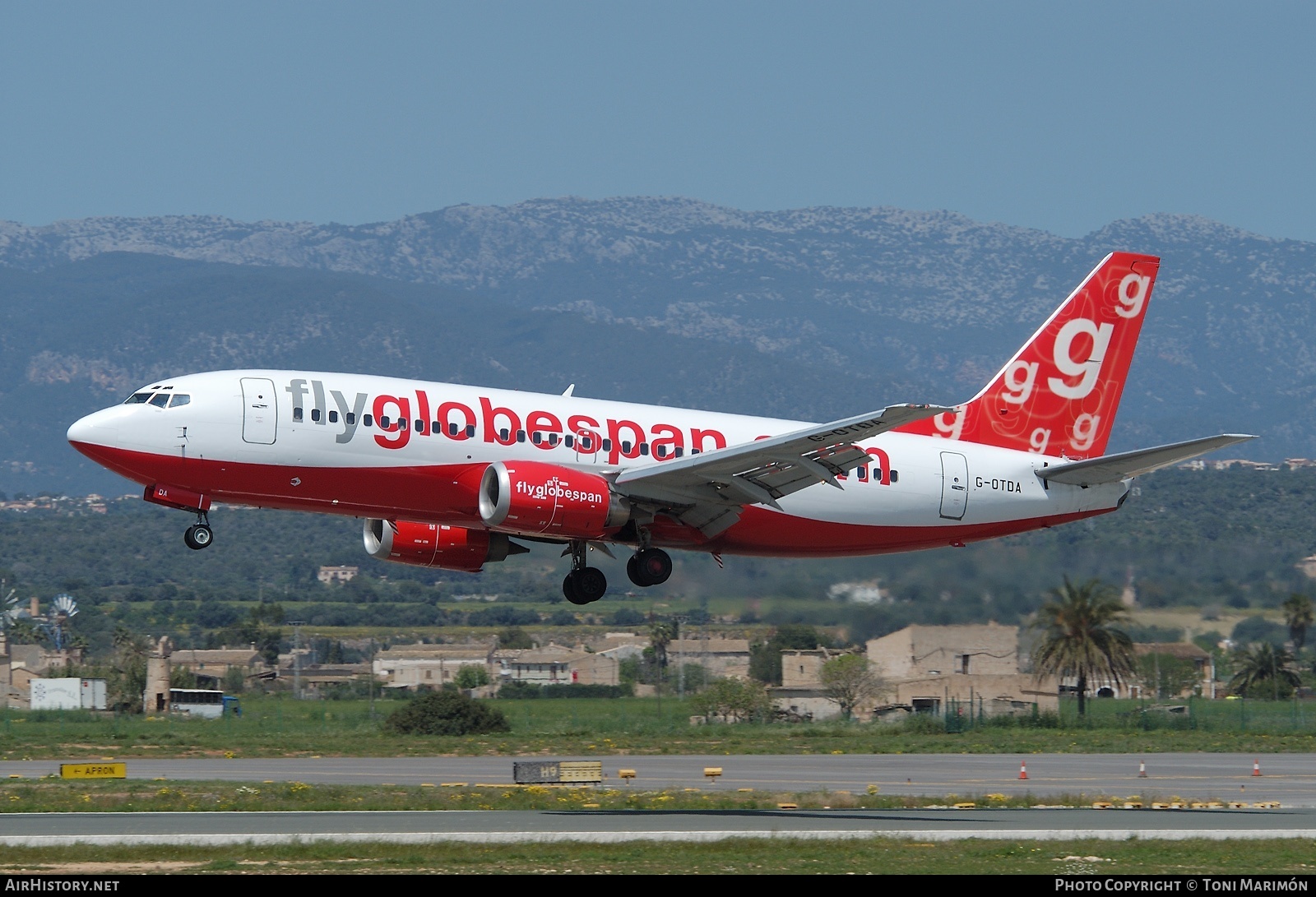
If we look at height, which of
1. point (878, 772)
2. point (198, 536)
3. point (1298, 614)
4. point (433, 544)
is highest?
point (433, 544)

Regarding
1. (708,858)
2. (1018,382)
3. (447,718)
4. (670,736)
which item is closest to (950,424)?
(1018,382)

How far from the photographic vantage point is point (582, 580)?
143 ft

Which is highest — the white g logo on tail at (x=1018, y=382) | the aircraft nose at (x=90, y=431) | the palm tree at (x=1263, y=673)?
the white g logo on tail at (x=1018, y=382)

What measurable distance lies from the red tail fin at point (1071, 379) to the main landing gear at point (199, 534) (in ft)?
61.5

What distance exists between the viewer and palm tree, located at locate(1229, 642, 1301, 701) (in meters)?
69.5

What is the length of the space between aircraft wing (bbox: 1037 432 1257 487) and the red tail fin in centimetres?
204

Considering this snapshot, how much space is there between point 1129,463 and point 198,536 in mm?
21971

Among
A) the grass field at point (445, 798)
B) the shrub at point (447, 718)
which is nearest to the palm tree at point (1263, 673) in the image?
the grass field at point (445, 798)

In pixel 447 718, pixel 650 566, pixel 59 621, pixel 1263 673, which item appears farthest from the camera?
pixel 59 621

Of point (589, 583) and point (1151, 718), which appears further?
point (1151, 718)

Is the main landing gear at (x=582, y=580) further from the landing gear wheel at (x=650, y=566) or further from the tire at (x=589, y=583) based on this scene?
the landing gear wheel at (x=650, y=566)

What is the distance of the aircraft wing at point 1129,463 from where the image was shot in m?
38.6

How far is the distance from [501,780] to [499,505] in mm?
14540

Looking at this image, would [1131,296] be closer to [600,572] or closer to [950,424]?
[950,424]
